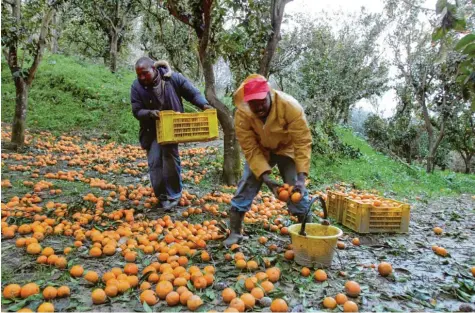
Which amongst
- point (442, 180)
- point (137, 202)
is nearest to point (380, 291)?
point (137, 202)

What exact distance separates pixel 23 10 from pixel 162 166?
16.3 ft

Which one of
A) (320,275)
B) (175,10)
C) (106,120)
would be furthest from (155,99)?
(106,120)

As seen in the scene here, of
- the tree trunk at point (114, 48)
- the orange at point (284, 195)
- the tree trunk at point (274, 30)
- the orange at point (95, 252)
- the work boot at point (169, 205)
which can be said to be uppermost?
the tree trunk at point (114, 48)

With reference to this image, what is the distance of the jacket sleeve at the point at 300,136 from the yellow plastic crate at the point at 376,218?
146 cm

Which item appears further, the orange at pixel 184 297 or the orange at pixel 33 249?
the orange at pixel 33 249

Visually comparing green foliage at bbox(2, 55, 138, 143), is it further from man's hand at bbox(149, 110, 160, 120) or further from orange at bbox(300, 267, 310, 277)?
orange at bbox(300, 267, 310, 277)

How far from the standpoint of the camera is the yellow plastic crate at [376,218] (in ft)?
14.8

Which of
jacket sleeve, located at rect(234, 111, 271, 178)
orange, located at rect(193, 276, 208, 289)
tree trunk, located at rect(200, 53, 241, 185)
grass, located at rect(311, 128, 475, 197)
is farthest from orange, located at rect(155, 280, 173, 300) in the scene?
grass, located at rect(311, 128, 475, 197)

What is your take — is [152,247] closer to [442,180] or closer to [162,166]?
[162,166]

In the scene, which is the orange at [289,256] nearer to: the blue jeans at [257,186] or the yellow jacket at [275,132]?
the blue jeans at [257,186]

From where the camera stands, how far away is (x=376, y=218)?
4.58m

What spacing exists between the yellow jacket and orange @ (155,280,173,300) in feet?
4.45

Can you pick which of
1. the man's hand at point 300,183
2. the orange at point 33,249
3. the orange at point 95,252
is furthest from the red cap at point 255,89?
the orange at point 33,249

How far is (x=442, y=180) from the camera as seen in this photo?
11969 mm
